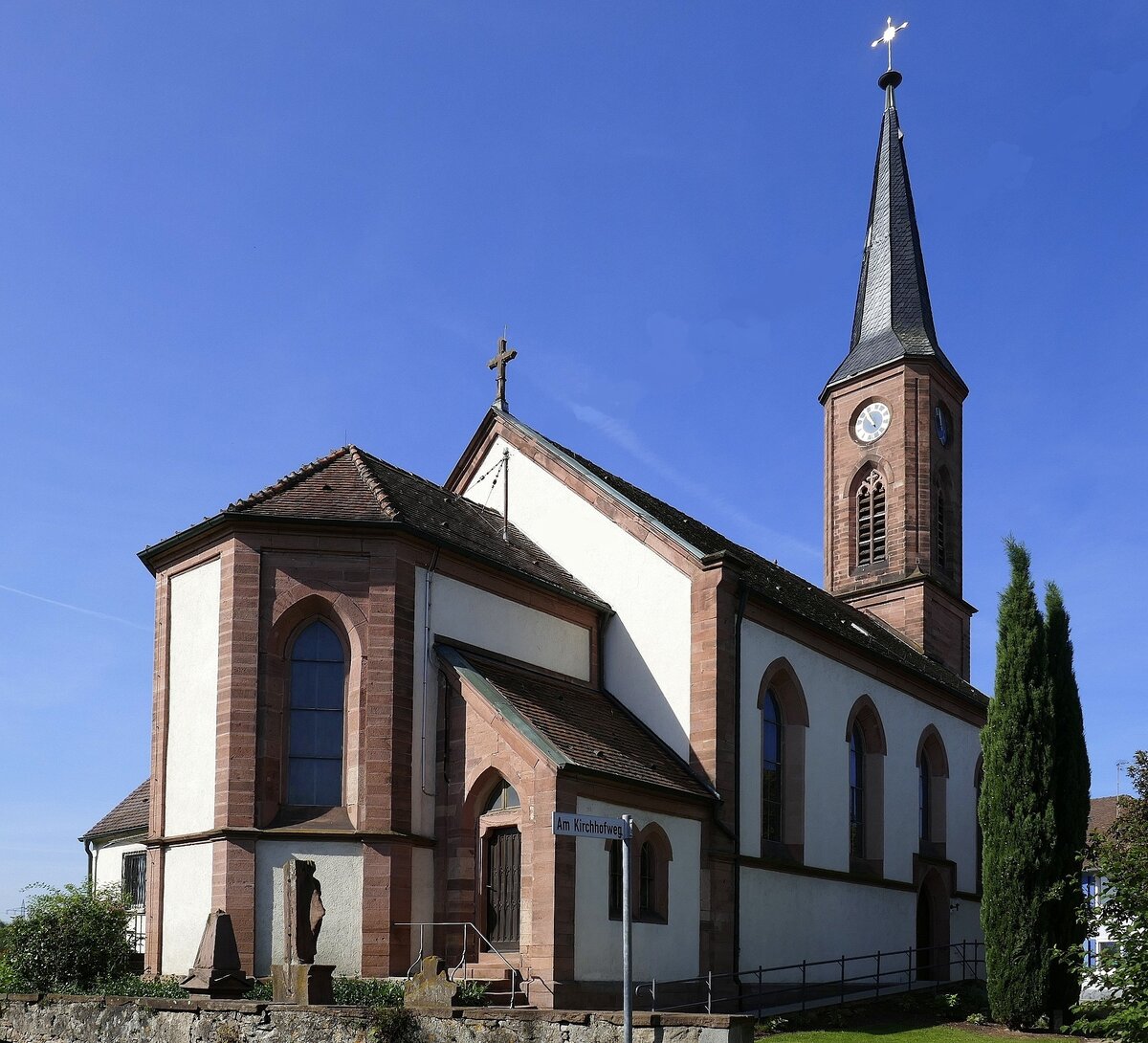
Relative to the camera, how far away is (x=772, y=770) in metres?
24.5

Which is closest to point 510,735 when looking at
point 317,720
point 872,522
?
point 317,720

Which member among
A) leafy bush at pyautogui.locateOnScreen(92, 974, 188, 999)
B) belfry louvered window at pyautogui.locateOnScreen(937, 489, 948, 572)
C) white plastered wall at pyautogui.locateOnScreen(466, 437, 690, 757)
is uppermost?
belfry louvered window at pyautogui.locateOnScreen(937, 489, 948, 572)

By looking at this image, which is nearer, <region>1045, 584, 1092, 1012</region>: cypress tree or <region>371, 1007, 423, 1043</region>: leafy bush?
<region>371, 1007, 423, 1043</region>: leafy bush

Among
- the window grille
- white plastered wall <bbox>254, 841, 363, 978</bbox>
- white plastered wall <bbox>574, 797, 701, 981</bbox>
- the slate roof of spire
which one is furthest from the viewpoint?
the slate roof of spire

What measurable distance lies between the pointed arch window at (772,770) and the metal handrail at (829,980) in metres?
2.47

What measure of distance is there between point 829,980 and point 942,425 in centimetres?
2020

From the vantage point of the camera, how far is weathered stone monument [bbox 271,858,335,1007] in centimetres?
1486

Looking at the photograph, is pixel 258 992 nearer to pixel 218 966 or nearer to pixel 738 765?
pixel 218 966

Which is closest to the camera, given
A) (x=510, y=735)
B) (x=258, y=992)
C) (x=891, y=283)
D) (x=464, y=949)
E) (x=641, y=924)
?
(x=258, y=992)

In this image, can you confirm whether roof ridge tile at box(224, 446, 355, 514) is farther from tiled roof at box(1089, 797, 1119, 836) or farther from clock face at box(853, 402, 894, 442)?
tiled roof at box(1089, 797, 1119, 836)

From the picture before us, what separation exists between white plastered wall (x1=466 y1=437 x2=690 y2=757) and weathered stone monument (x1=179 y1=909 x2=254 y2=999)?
8.99 meters

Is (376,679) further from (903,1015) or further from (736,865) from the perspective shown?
(903,1015)

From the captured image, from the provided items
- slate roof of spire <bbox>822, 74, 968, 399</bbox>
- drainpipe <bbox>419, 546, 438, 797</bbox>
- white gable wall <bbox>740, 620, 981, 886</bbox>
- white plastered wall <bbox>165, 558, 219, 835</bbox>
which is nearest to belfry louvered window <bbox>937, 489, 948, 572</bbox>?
slate roof of spire <bbox>822, 74, 968, 399</bbox>

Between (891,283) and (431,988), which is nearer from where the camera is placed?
(431,988)
